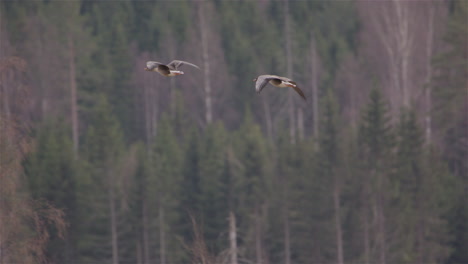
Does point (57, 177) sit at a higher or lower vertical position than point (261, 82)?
higher

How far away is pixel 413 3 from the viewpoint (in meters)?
37.6

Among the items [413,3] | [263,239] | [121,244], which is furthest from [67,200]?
[413,3]

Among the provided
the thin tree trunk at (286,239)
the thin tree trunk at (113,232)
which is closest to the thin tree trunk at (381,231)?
Result: the thin tree trunk at (286,239)

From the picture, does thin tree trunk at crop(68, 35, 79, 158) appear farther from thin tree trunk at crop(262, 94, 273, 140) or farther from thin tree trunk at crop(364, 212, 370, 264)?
thin tree trunk at crop(364, 212, 370, 264)

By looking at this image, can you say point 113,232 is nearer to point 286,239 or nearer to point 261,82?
point 286,239

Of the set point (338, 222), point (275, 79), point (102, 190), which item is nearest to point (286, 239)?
point (338, 222)

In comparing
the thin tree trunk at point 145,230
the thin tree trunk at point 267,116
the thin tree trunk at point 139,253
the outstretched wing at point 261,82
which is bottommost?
the thin tree trunk at point 139,253

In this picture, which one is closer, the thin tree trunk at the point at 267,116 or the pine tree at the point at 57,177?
the pine tree at the point at 57,177

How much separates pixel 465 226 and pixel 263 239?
23.0 feet

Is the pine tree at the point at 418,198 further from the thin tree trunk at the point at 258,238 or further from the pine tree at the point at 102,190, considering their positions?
the pine tree at the point at 102,190

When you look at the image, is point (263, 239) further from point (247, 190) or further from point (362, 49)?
point (362, 49)

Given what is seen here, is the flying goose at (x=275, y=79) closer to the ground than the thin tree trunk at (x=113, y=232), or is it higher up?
higher up

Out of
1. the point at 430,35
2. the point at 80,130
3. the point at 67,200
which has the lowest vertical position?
the point at 67,200

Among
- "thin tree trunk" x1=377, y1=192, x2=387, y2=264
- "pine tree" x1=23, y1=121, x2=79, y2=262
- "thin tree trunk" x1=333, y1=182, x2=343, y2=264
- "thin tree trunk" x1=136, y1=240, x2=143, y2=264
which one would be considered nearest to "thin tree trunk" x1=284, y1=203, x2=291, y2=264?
"thin tree trunk" x1=333, y1=182, x2=343, y2=264
